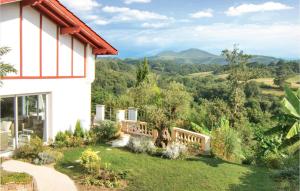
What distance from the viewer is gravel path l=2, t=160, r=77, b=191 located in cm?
1073

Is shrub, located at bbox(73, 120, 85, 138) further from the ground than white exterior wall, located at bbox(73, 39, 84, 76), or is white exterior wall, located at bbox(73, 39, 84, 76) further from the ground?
white exterior wall, located at bbox(73, 39, 84, 76)

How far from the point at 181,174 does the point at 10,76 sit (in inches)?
324

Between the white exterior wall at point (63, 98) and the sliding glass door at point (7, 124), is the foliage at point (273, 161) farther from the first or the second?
the sliding glass door at point (7, 124)

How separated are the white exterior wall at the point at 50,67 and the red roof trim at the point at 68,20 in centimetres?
32

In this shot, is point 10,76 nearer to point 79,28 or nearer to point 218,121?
point 79,28

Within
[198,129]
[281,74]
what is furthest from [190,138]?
[281,74]

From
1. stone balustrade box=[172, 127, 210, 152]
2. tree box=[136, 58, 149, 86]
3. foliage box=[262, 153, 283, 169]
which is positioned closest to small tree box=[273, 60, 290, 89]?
tree box=[136, 58, 149, 86]

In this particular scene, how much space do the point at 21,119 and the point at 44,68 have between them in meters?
2.65

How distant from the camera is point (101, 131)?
59.0 ft

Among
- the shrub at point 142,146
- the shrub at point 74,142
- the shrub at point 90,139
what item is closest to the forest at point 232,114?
the shrub at point 142,146

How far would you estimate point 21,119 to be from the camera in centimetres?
1558

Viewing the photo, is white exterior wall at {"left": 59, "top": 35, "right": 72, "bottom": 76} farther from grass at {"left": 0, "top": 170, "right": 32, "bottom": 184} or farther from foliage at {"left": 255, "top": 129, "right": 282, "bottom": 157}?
foliage at {"left": 255, "top": 129, "right": 282, "bottom": 157}

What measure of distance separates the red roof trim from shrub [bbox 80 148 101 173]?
6847 millimetres

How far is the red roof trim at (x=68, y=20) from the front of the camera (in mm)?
15247
